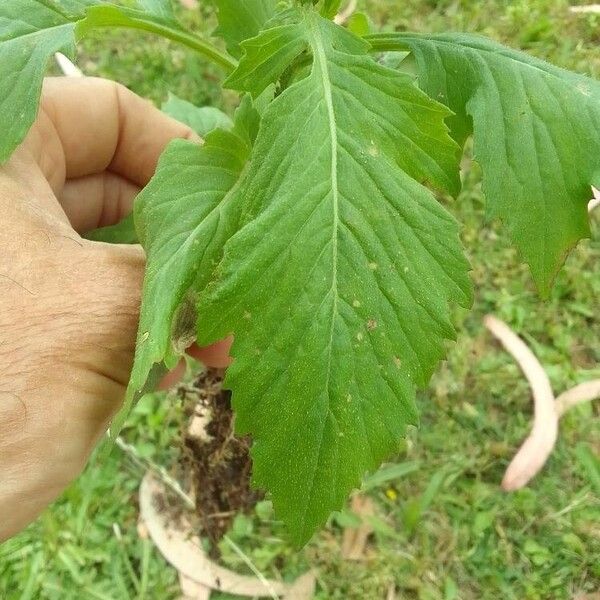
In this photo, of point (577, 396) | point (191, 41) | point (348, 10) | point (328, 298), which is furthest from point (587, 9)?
point (328, 298)

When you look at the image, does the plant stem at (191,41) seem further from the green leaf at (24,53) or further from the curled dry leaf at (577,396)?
the curled dry leaf at (577,396)

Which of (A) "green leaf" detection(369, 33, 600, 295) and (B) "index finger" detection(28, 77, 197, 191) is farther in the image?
(B) "index finger" detection(28, 77, 197, 191)

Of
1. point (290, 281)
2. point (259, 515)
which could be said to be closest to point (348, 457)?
point (290, 281)

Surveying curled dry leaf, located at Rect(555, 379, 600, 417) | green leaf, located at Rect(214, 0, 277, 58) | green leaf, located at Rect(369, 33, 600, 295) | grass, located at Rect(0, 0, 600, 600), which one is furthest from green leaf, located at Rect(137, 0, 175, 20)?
curled dry leaf, located at Rect(555, 379, 600, 417)

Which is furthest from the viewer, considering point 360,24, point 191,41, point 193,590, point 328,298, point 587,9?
point 587,9

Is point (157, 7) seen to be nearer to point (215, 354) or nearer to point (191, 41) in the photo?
point (191, 41)

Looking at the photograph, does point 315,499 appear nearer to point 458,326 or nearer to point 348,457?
point 348,457

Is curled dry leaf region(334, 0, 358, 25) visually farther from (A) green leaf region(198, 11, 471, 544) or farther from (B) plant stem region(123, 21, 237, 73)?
(A) green leaf region(198, 11, 471, 544)
